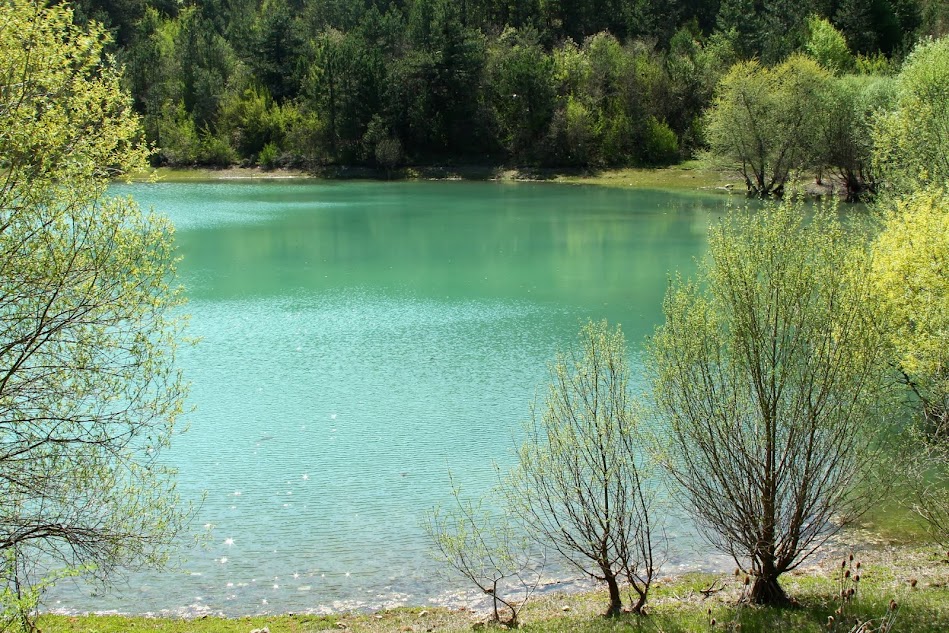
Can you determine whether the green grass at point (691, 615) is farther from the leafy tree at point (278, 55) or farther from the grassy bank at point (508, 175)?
the leafy tree at point (278, 55)

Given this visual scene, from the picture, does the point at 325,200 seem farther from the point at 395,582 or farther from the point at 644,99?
the point at 395,582

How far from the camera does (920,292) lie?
1559cm

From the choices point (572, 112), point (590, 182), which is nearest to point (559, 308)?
point (590, 182)

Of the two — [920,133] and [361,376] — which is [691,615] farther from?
[920,133]

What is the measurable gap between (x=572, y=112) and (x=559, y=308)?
60.5 m

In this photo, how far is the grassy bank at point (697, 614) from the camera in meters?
10.2

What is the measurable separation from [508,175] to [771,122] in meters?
33.0

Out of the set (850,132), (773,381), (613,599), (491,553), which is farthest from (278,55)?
(613,599)

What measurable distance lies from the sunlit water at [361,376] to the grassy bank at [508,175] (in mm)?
26087

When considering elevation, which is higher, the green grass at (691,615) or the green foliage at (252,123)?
the green foliage at (252,123)

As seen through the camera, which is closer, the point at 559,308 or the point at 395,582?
the point at 395,582

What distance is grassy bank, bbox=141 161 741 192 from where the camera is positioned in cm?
7950

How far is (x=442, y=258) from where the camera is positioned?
4253cm

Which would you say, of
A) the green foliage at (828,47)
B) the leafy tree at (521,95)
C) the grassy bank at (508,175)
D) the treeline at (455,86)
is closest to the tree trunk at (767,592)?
the grassy bank at (508,175)
